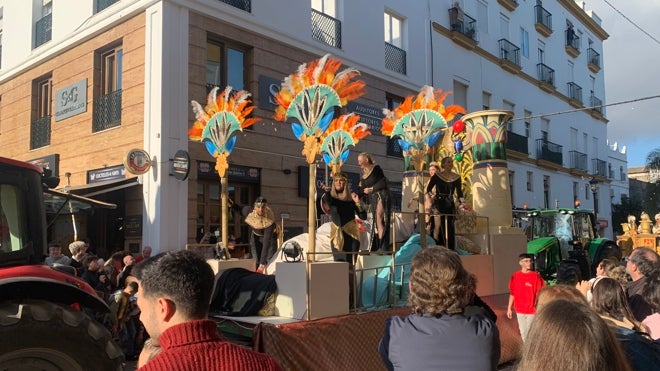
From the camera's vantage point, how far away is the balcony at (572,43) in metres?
29.5

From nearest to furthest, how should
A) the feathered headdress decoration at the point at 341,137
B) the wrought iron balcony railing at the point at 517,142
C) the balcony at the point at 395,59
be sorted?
the feathered headdress decoration at the point at 341,137, the balcony at the point at 395,59, the wrought iron balcony railing at the point at 517,142

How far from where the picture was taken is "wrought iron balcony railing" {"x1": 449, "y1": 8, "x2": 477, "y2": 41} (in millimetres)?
20828

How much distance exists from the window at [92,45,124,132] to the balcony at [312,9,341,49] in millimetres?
5137

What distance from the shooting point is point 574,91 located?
30.3 meters

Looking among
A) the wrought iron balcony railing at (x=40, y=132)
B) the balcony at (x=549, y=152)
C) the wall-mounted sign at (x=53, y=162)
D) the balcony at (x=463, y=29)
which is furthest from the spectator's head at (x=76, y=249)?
the balcony at (x=549, y=152)

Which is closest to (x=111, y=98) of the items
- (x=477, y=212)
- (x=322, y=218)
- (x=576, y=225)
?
(x=322, y=218)

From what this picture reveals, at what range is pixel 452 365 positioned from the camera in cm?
277

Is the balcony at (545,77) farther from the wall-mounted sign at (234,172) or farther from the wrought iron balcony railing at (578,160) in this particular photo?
the wall-mounted sign at (234,172)

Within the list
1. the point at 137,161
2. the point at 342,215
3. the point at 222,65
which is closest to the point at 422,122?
the point at 342,215

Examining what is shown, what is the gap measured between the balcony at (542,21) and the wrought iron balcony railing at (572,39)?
2257mm

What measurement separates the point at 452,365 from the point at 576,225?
1229 centimetres

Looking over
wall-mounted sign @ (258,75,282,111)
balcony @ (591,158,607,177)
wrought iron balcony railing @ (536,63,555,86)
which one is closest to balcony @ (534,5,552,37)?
wrought iron balcony railing @ (536,63,555,86)

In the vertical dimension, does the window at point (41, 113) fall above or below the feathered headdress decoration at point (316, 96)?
above

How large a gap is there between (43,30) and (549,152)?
69.5ft
